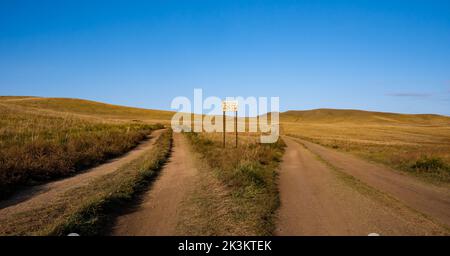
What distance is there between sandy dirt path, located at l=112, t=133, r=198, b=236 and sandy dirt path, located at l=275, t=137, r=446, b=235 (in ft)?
8.50

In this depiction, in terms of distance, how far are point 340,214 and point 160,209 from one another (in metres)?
4.80

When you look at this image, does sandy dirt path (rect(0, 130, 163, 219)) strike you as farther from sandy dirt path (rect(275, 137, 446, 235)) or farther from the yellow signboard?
the yellow signboard

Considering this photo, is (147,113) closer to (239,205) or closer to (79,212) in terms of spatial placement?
(239,205)

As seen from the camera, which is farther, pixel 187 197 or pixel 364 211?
pixel 187 197

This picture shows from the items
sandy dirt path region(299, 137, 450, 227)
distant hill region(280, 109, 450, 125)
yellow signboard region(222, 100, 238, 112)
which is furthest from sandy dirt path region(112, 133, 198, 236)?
distant hill region(280, 109, 450, 125)

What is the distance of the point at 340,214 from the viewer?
7441 millimetres

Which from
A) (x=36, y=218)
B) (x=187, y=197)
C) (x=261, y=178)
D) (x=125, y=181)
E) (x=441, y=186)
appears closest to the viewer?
(x=36, y=218)

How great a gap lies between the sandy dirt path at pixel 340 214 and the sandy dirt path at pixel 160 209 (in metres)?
2.59

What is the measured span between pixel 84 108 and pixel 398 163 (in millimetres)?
109827

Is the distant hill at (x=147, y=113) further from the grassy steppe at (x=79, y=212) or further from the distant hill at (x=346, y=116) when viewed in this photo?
the grassy steppe at (x=79, y=212)

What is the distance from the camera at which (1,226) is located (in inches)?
241

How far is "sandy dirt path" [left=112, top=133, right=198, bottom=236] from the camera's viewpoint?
6.20 m

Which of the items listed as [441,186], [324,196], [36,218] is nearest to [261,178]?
[324,196]
